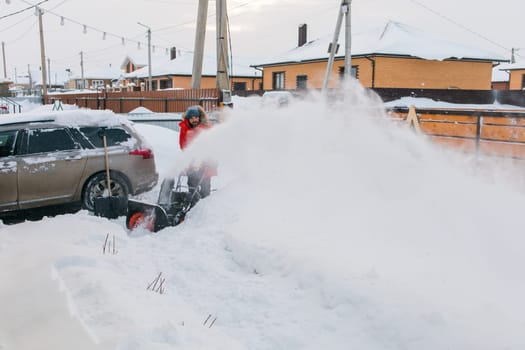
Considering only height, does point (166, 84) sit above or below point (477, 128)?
above

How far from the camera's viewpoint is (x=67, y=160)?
7.02 m

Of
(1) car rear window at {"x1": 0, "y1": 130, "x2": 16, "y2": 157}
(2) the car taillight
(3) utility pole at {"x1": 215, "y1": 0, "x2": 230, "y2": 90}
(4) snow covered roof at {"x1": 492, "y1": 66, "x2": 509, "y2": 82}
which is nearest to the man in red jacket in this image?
(2) the car taillight

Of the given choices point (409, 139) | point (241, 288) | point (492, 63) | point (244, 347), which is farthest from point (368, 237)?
point (492, 63)

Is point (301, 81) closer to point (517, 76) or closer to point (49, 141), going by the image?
point (517, 76)

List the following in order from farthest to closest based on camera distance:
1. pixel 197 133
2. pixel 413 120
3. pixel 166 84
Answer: pixel 166 84
pixel 413 120
pixel 197 133

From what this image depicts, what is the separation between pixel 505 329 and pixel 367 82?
26.5 metres

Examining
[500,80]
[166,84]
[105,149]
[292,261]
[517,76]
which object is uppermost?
[500,80]

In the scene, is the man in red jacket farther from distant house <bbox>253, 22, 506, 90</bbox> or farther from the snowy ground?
distant house <bbox>253, 22, 506, 90</bbox>

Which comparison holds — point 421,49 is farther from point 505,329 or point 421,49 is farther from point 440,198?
point 505,329

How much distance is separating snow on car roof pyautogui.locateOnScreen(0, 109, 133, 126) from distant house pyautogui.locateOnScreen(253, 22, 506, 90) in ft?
68.2

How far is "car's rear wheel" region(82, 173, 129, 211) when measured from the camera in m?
7.15

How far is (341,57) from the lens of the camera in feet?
96.7

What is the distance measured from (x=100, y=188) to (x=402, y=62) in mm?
24969

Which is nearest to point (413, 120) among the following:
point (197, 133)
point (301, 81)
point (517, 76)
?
point (197, 133)
